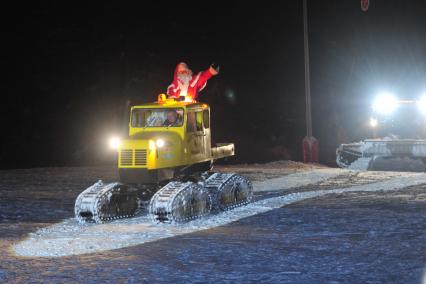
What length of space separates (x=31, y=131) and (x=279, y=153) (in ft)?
50.4

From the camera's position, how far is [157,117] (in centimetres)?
1413

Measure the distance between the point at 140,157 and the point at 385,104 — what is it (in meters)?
14.8

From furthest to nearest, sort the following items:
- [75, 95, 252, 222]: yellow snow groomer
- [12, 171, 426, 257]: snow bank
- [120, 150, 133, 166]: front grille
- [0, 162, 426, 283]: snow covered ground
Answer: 1. [120, 150, 133, 166]: front grille
2. [75, 95, 252, 222]: yellow snow groomer
3. [12, 171, 426, 257]: snow bank
4. [0, 162, 426, 283]: snow covered ground

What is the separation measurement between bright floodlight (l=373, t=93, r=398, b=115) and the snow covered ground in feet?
27.5

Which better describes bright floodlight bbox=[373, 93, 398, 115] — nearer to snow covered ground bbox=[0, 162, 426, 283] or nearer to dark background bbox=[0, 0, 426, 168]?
dark background bbox=[0, 0, 426, 168]

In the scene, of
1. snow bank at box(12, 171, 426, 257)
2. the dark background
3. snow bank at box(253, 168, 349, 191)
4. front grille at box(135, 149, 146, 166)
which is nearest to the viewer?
snow bank at box(12, 171, 426, 257)

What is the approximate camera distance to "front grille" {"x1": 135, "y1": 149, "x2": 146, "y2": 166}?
13180 millimetres

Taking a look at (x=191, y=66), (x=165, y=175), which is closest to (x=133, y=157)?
(x=165, y=175)

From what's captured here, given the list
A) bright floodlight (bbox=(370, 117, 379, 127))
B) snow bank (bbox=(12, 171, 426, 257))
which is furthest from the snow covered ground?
bright floodlight (bbox=(370, 117, 379, 127))

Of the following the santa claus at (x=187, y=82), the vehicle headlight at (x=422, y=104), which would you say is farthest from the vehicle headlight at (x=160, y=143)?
the vehicle headlight at (x=422, y=104)

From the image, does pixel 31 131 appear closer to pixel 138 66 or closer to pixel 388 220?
pixel 138 66

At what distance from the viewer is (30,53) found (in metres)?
39.7

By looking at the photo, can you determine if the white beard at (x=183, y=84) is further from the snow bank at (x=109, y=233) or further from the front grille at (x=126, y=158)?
the snow bank at (x=109, y=233)

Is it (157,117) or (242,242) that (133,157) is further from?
(242,242)
